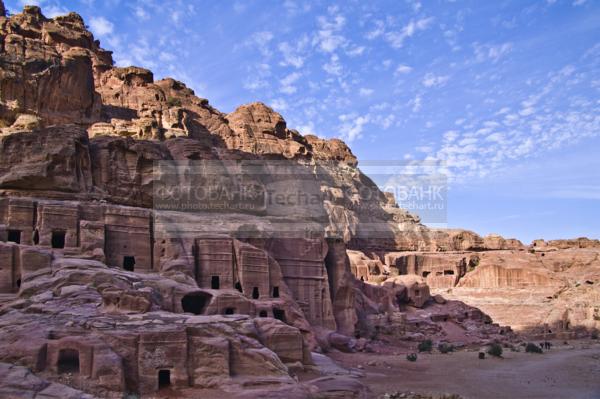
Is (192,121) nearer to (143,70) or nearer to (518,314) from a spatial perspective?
(143,70)

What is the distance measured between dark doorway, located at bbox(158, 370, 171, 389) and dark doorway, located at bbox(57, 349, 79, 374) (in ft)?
10.5

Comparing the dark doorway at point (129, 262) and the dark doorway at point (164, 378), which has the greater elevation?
the dark doorway at point (129, 262)

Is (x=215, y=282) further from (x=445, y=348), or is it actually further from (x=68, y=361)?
Answer: (x=445, y=348)

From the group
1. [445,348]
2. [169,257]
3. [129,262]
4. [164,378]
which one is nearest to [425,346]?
[445,348]

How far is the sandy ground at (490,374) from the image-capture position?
27.4 meters

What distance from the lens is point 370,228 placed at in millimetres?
89812

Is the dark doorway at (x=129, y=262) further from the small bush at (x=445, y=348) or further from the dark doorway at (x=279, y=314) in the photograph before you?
the small bush at (x=445, y=348)

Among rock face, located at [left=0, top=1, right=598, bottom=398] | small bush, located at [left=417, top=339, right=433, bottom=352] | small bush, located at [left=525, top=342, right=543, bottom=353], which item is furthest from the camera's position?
small bush, located at [left=417, top=339, right=433, bottom=352]

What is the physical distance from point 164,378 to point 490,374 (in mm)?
19127

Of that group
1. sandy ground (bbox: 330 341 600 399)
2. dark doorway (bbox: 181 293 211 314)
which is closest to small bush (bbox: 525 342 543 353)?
sandy ground (bbox: 330 341 600 399)

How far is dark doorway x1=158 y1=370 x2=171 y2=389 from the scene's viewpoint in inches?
885

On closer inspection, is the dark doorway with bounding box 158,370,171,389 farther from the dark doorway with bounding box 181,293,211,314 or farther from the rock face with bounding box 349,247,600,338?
the rock face with bounding box 349,247,600,338

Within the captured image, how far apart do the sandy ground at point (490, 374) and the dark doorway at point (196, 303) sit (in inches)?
374

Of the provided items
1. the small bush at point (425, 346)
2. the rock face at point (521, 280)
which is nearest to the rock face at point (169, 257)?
the rock face at point (521, 280)
